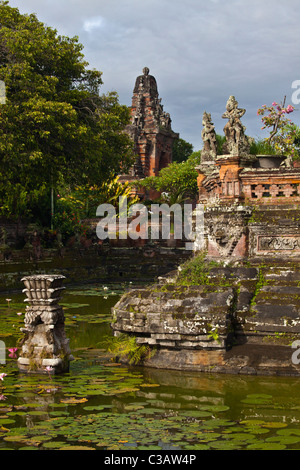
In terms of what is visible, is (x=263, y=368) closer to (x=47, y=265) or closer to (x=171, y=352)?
(x=171, y=352)

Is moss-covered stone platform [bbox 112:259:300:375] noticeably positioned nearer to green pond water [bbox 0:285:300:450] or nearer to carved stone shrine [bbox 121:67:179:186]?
green pond water [bbox 0:285:300:450]

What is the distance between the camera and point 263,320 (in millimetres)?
8727

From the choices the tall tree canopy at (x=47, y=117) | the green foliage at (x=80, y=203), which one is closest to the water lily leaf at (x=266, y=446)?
the tall tree canopy at (x=47, y=117)

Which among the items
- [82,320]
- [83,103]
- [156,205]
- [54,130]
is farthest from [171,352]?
→ [156,205]

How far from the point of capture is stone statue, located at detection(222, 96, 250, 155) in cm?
1172

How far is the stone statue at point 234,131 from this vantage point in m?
11.7

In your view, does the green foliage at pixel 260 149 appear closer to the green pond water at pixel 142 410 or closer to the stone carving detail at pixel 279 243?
the stone carving detail at pixel 279 243

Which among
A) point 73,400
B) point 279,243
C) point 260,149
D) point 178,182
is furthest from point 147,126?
point 73,400

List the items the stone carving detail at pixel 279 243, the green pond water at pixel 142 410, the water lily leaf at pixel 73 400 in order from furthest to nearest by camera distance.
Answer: the stone carving detail at pixel 279 243
the water lily leaf at pixel 73 400
the green pond water at pixel 142 410

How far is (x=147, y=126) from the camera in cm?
3728

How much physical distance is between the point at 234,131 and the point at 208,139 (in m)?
4.43

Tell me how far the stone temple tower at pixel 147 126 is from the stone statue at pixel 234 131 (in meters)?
23.9

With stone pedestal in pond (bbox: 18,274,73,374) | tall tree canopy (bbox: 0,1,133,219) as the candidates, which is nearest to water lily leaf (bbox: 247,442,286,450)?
stone pedestal in pond (bbox: 18,274,73,374)

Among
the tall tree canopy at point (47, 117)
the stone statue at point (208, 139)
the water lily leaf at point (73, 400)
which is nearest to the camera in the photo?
the water lily leaf at point (73, 400)
